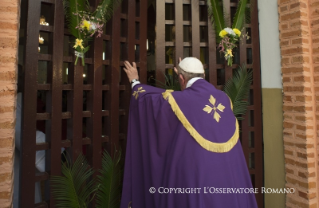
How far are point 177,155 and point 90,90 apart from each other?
110cm

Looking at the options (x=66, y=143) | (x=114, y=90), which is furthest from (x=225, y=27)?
(x=66, y=143)

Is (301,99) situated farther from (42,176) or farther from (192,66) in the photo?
(42,176)

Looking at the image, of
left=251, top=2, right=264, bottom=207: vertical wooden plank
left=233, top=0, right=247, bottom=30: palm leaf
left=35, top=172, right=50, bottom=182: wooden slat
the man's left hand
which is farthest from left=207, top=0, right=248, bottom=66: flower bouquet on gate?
left=35, top=172, right=50, bottom=182: wooden slat

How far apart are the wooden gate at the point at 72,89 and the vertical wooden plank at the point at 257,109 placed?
4.76 feet

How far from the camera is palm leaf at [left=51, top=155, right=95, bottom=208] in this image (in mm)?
2219

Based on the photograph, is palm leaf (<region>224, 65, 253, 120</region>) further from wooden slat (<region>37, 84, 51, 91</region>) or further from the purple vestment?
wooden slat (<region>37, 84, 51, 91</region>)

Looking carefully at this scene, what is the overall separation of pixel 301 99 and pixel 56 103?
8.37 ft

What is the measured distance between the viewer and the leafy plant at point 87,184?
2.22 meters

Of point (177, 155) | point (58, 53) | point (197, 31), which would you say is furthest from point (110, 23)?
point (177, 155)

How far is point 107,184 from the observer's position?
7.99 ft

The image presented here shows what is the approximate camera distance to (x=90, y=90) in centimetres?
248

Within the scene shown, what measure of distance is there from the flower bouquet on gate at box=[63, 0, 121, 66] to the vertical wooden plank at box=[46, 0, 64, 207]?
0.10 meters

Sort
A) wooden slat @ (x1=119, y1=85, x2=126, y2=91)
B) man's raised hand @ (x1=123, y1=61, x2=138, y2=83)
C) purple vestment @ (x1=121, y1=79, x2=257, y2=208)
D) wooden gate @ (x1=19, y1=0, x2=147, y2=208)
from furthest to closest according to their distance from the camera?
1. wooden slat @ (x1=119, y1=85, x2=126, y2=91)
2. man's raised hand @ (x1=123, y1=61, x2=138, y2=83)
3. wooden gate @ (x1=19, y1=0, x2=147, y2=208)
4. purple vestment @ (x1=121, y1=79, x2=257, y2=208)

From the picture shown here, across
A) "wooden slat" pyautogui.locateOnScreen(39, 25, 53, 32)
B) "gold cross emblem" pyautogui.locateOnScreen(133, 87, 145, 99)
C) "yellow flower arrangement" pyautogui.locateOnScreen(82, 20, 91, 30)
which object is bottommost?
"gold cross emblem" pyautogui.locateOnScreen(133, 87, 145, 99)
